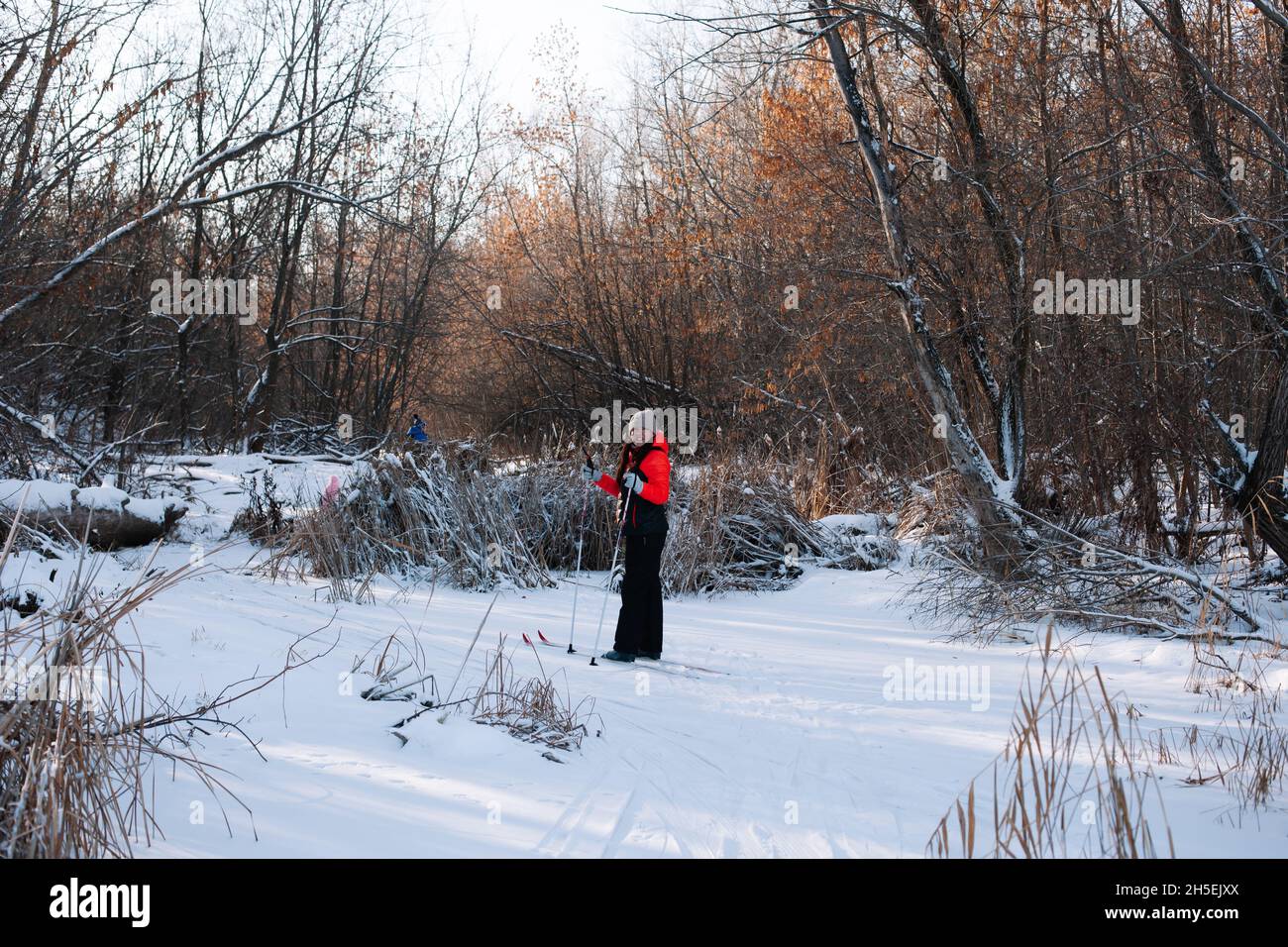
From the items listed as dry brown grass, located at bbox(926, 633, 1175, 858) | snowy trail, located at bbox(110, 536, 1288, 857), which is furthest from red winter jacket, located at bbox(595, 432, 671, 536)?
dry brown grass, located at bbox(926, 633, 1175, 858)

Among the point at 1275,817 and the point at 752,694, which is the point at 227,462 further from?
the point at 1275,817

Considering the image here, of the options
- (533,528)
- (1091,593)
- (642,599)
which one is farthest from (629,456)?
(533,528)

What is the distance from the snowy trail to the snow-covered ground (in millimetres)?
15

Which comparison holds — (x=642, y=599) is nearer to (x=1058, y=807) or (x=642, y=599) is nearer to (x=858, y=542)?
(x=1058, y=807)

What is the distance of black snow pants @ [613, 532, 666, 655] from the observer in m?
7.70

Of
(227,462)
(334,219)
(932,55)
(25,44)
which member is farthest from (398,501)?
→ (334,219)

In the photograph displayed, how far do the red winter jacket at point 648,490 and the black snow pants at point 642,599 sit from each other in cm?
8

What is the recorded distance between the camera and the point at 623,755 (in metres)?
4.98

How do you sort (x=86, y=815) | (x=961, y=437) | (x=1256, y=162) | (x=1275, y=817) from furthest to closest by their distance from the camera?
Answer: 1. (x=961, y=437)
2. (x=1256, y=162)
3. (x=1275, y=817)
4. (x=86, y=815)

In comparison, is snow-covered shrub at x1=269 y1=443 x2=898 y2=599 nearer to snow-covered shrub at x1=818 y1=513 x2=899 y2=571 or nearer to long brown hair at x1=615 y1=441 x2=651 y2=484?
snow-covered shrub at x1=818 y1=513 x2=899 y2=571

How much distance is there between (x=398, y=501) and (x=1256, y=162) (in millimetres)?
9003

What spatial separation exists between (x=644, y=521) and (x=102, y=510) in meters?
6.22

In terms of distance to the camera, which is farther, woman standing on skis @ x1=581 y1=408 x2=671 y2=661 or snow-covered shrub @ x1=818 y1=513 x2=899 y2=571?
snow-covered shrub @ x1=818 y1=513 x2=899 y2=571

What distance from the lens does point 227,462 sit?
1418cm
